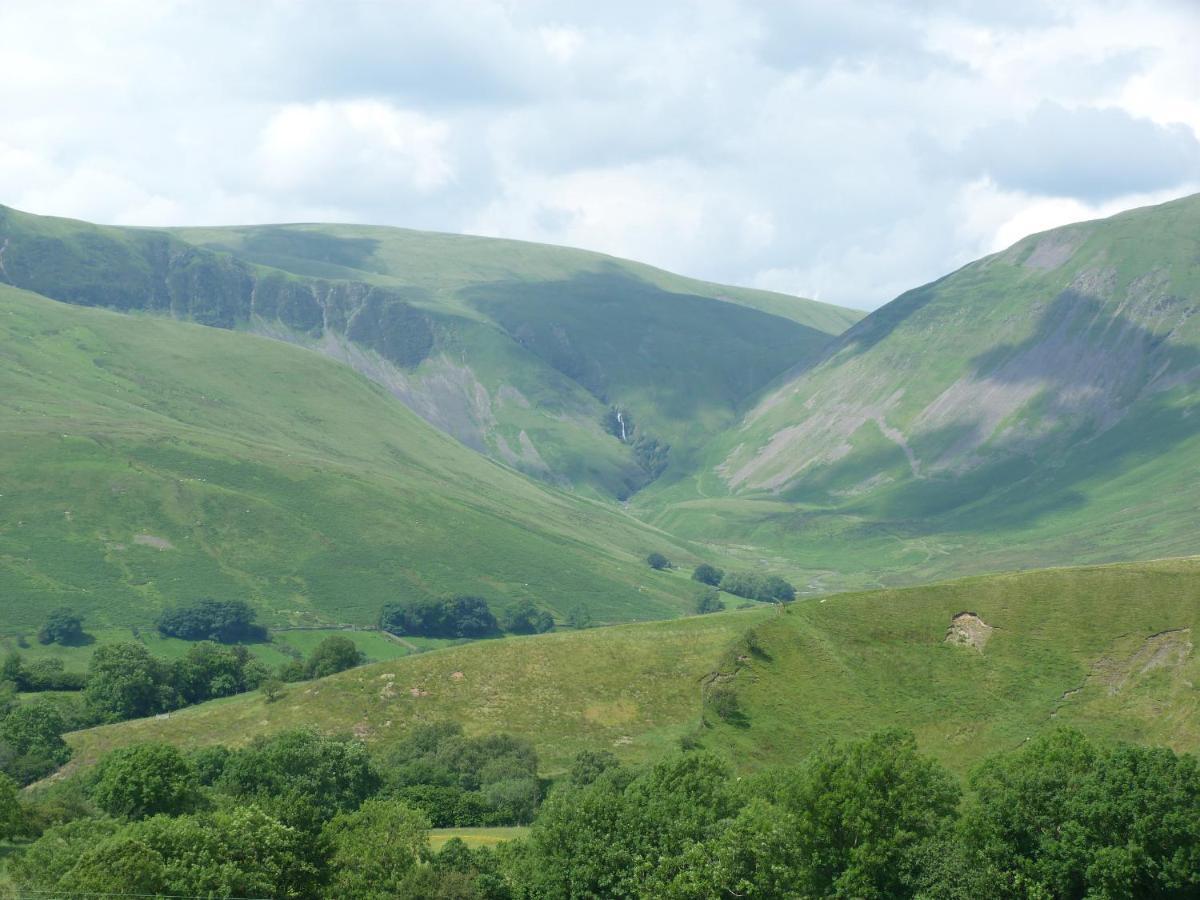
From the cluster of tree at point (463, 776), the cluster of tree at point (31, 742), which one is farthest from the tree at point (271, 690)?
the cluster of tree at point (463, 776)

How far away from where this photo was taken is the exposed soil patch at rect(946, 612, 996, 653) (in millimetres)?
131000

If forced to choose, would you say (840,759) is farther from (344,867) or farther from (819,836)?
(344,867)

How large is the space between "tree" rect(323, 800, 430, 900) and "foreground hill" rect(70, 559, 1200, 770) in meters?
47.0

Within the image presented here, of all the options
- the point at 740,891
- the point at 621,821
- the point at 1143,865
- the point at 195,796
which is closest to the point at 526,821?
the point at 195,796

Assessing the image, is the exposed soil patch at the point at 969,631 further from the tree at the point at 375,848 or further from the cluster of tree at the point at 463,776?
the tree at the point at 375,848

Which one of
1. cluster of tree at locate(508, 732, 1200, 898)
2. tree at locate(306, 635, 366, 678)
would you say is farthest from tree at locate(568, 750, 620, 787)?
tree at locate(306, 635, 366, 678)

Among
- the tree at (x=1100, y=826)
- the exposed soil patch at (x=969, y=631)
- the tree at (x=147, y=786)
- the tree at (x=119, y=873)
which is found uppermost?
the tree at (x=1100, y=826)

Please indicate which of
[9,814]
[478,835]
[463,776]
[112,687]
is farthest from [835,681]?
[112,687]

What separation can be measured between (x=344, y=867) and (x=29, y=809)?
3089cm

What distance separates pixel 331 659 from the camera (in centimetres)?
17400

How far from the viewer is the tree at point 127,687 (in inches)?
6093

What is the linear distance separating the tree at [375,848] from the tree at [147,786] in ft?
58.7

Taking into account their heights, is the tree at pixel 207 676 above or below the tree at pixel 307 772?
below

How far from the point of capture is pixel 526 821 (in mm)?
106062
